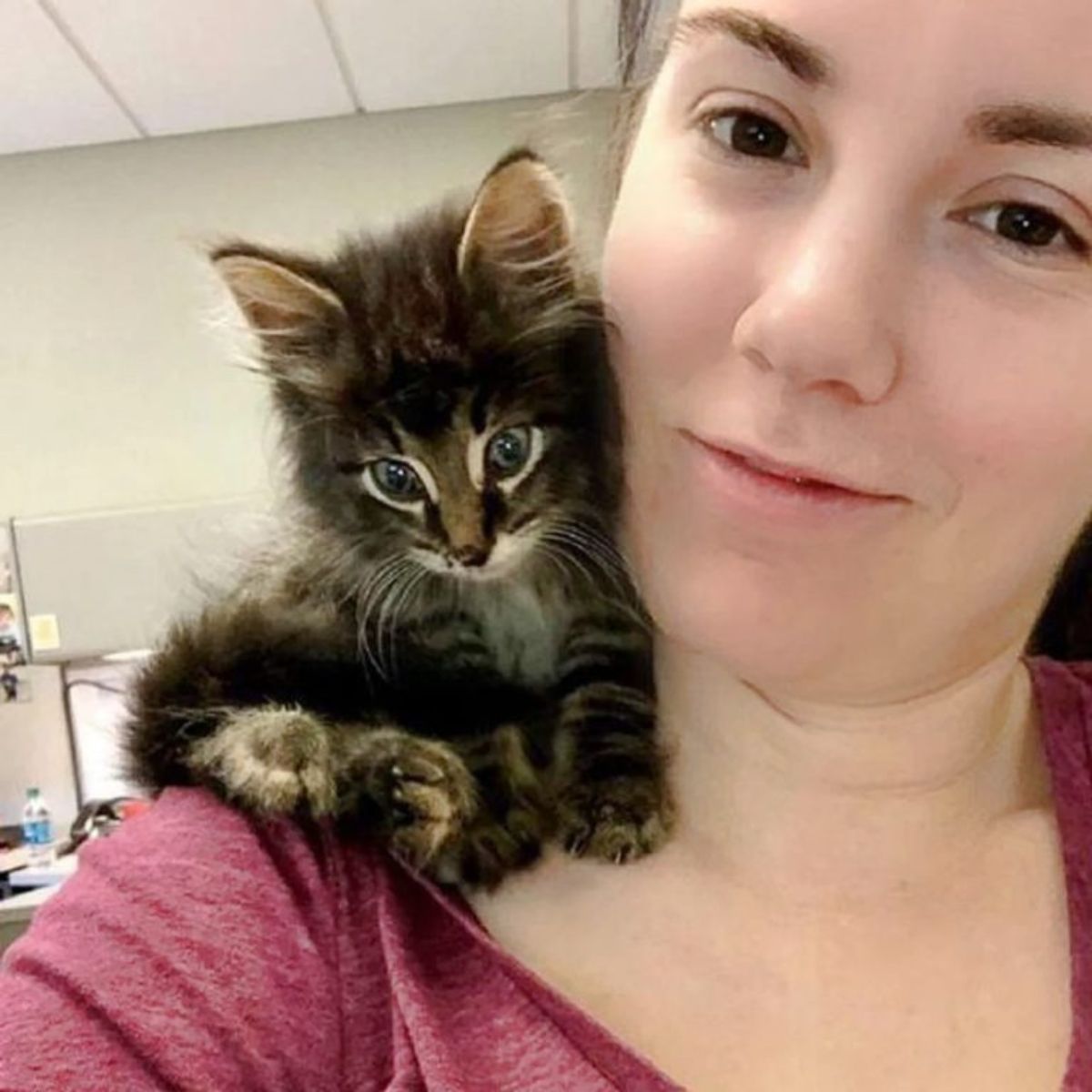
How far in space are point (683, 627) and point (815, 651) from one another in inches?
3.0

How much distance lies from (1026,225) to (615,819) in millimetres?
424

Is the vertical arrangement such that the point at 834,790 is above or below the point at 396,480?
below

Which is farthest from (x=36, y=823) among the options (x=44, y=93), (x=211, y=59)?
(x=211, y=59)

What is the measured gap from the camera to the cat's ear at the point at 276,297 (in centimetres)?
109

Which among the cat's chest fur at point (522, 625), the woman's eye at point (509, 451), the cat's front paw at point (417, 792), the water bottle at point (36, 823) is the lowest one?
the water bottle at point (36, 823)

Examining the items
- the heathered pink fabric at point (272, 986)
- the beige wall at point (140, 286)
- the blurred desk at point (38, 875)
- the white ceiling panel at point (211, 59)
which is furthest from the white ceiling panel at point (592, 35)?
the heathered pink fabric at point (272, 986)

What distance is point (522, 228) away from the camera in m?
1.09

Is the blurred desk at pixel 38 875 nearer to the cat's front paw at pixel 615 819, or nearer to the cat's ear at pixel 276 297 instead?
the cat's ear at pixel 276 297

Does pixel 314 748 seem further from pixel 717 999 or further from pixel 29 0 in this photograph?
pixel 29 0

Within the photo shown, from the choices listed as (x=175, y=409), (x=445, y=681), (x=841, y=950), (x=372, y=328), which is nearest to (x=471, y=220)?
(x=372, y=328)

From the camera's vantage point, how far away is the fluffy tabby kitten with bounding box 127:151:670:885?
0.92m

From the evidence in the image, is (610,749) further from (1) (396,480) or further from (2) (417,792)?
(1) (396,480)


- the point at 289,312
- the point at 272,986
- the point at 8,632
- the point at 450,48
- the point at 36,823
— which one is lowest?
the point at 36,823

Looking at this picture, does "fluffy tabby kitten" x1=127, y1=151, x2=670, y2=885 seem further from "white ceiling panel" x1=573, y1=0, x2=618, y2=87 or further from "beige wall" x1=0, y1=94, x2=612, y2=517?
"beige wall" x1=0, y1=94, x2=612, y2=517
